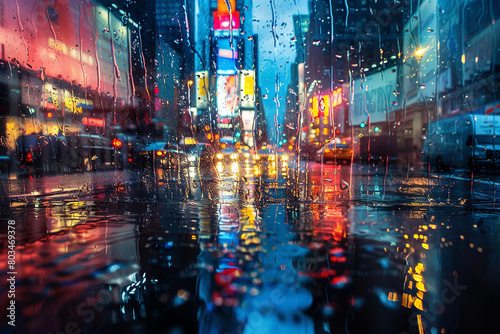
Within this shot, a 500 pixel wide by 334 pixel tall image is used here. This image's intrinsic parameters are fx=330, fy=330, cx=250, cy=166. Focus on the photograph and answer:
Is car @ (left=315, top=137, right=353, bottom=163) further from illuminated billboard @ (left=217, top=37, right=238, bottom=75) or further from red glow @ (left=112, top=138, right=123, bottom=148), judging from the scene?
illuminated billboard @ (left=217, top=37, right=238, bottom=75)

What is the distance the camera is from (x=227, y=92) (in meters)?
73.8

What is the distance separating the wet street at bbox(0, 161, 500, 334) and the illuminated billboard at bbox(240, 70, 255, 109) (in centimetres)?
7206

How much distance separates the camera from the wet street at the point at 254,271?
6.11 ft

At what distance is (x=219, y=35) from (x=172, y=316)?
6795cm

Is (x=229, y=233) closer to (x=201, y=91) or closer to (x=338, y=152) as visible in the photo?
(x=338, y=152)

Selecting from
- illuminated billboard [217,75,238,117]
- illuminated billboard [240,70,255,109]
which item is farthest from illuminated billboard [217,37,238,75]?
illuminated billboard [240,70,255,109]

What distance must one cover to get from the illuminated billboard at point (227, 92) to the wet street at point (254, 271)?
69.3 metres

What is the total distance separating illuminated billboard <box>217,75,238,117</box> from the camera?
240ft

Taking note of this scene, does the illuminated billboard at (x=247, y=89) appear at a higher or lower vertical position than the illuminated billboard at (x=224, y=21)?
lower

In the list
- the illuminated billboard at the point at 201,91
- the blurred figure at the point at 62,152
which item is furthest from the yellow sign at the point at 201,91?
the blurred figure at the point at 62,152

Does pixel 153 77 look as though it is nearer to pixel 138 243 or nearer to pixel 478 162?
pixel 478 162

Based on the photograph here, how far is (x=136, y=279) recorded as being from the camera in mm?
2459

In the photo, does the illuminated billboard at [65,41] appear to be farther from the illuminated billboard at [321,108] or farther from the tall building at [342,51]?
the illuminated billboard at [321,108]

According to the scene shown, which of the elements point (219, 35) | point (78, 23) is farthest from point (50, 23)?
point (219, 35)
